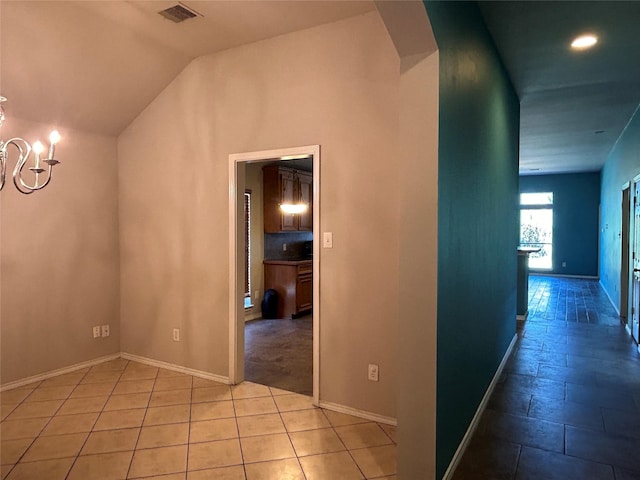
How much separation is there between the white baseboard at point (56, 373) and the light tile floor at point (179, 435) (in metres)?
0.10

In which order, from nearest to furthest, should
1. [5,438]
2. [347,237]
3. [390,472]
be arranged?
[390,472] → [5,438] → [347,237]

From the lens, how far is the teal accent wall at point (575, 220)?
36.4 ft

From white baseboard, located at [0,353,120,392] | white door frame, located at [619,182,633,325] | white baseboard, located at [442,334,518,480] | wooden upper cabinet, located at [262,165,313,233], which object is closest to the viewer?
white baseboard, located at [442,334,518,480]

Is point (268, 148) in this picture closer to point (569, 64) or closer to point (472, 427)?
point (472, 427)

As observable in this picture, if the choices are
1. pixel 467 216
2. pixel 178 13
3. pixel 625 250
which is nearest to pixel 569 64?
pixel 467 216

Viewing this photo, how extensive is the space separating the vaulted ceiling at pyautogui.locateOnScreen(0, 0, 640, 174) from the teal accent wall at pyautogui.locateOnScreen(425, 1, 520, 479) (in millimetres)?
356

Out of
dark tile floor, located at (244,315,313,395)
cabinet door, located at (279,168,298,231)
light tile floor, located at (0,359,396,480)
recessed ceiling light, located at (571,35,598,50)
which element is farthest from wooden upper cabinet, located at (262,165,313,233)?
recessed ceiling light, located at (571,35,598,50)

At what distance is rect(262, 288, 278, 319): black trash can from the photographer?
640 cm

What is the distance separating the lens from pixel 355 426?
117 inches

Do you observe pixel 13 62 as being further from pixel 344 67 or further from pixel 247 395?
pixel 247 395

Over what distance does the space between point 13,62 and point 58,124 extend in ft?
2.61

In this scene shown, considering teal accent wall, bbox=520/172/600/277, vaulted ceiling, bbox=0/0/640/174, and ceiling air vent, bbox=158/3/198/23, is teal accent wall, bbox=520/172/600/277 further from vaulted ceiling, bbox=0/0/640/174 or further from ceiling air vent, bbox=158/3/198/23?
ceiling air vent, bbox=158/3/198/23

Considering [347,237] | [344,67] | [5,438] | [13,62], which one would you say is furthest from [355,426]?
[13,62]

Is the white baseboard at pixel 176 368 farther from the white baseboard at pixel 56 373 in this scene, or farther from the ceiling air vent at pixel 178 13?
the ceiling air vent at pixel 178 13
